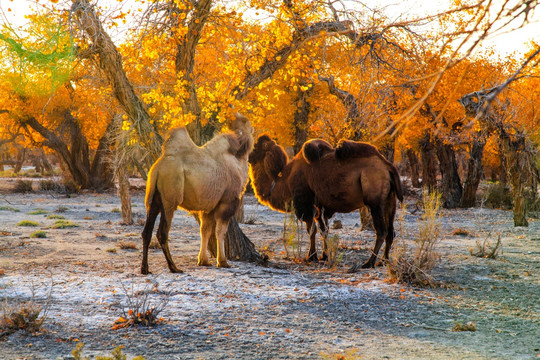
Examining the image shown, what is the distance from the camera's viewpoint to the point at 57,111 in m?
29.0

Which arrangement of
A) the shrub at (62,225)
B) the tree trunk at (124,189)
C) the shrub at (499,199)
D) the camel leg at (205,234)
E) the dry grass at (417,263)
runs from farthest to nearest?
the shrub at (499,199) → the tree trunk at (124,189) → the shrub at (62,225) → the camel leg at (205,234) → the dry grass at (417,263)

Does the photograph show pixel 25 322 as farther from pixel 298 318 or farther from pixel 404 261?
pixel 404 261

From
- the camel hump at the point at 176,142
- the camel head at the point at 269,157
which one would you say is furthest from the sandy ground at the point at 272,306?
the camel hump at the point at 176,142

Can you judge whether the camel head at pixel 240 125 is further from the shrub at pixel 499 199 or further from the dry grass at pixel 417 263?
the shrub at pixel 499 199

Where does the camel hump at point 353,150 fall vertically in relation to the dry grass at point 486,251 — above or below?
above

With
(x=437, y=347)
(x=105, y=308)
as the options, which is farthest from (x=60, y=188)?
(x=437, y=347)

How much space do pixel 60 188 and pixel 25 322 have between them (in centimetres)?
2277

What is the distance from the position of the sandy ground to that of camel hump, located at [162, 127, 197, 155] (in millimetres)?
1704

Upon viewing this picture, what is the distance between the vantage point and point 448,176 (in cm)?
2403

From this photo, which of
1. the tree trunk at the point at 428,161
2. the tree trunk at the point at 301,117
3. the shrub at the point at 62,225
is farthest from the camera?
the tree trunk at the point at 301,117

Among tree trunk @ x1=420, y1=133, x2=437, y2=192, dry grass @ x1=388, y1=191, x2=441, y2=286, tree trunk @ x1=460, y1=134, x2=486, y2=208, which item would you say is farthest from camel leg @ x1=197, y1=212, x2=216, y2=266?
tree trunk @ x1=420, y1=133, x2=437, y2=192

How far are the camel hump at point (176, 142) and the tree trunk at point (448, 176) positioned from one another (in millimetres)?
17634

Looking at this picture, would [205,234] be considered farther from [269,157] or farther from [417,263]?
[417,263]

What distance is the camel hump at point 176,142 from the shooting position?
7.86 meters
